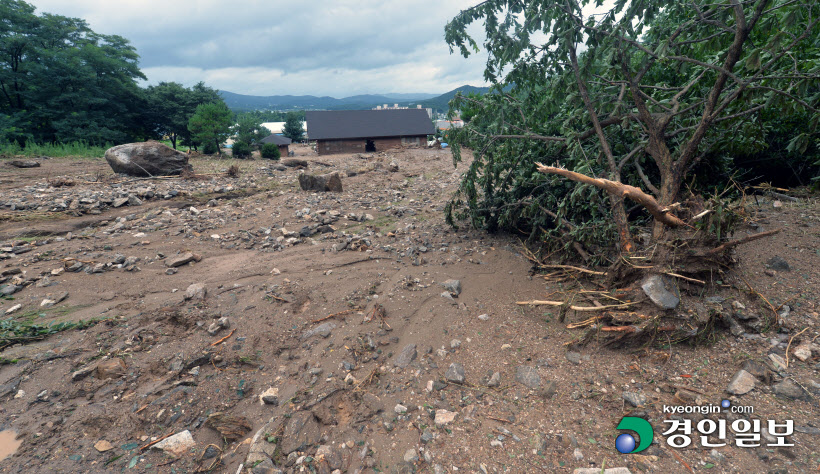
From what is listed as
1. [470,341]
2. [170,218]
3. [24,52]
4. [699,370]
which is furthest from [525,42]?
[24,52]

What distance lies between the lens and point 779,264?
3.50m

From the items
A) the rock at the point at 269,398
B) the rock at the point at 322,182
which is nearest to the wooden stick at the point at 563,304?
the rock at the point at 269,398

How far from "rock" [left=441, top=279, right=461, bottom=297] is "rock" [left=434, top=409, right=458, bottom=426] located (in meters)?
1.57

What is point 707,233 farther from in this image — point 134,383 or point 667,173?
point 134,383

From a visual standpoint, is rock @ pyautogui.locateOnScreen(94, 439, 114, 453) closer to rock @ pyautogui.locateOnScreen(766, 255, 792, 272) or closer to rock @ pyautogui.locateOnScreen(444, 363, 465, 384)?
rock @ pyautogui.locateOnScreen(444, 363, 465, 384)

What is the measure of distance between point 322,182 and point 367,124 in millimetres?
22427

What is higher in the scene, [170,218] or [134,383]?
[170,218]

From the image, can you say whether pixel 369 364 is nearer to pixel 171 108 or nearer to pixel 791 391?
pixel 791 391

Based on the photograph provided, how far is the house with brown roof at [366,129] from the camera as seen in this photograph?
1131 inches

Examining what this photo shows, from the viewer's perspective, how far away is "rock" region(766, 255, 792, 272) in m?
3.46

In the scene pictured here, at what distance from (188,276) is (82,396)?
7.04ft

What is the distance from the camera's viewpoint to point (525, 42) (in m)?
3.80

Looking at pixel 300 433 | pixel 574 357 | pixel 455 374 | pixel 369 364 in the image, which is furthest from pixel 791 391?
pixel 300 433

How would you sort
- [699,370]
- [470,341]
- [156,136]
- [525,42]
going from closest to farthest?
[699,370] < [470,341] < [525,42] < [156,136]
